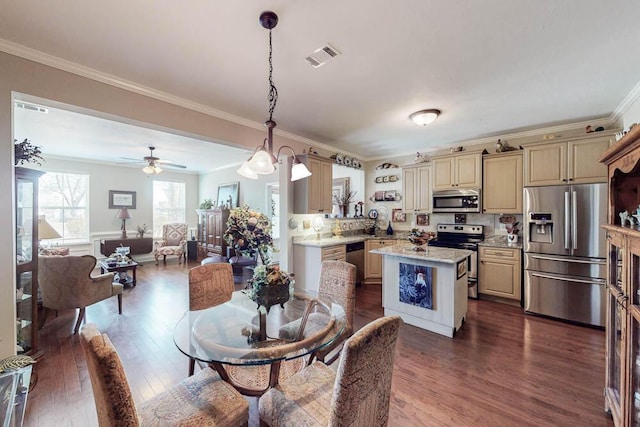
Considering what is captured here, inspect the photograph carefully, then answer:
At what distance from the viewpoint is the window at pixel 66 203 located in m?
5.86

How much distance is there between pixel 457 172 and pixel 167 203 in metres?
7.66

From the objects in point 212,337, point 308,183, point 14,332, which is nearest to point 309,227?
point 308,183

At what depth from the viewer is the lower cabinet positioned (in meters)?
3.72

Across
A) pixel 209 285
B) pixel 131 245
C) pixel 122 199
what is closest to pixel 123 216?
pixel 122 199

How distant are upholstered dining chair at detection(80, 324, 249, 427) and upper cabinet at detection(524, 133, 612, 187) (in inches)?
171

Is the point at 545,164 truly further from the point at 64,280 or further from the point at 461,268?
the point at 64,280

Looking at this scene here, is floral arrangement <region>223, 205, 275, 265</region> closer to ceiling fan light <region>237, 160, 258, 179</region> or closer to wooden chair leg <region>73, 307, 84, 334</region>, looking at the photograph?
ceiling fan light <region>237, 160, 258, 179</region>

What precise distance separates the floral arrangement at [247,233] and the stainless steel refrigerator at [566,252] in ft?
12.0

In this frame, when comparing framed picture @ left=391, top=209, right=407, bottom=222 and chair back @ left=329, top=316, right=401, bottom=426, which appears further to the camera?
framed picture @ left=391, top=209, right=407, bottom=222

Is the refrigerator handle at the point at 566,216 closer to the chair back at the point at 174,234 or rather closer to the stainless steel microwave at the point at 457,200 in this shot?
the stainless steel microwave at the point at 457,200

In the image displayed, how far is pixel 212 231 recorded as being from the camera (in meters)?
6.95

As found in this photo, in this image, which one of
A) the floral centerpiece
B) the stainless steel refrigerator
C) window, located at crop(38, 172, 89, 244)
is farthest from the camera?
window, located at crop(38, 172, 89, 244)

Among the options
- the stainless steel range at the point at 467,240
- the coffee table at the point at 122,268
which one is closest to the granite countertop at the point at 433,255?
the stainless steel range at the point at 467,240

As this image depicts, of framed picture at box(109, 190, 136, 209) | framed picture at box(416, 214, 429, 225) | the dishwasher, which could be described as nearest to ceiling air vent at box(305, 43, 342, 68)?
the dishwasher
